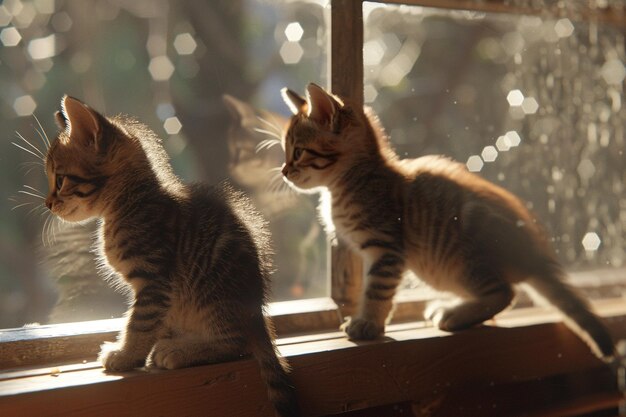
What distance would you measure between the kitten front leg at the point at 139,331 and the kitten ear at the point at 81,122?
1.06 ft

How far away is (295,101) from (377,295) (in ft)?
1.63

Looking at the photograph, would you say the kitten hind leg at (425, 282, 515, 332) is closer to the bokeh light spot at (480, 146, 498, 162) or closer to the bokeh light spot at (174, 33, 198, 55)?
the bokeh light spot at (480, 146, 498, 162)

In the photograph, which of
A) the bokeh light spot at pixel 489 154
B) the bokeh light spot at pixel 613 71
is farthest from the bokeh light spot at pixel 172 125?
the bokeh light spot at pixel 613 71

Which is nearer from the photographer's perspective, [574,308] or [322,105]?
[322,105]

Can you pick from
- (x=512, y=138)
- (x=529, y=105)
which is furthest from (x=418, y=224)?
(x=529, y=105)

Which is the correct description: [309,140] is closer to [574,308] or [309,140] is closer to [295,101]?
[295,101]

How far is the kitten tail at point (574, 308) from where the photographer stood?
6.23ft

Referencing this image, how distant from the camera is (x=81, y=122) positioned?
1490 mm

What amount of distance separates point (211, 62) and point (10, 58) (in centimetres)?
43

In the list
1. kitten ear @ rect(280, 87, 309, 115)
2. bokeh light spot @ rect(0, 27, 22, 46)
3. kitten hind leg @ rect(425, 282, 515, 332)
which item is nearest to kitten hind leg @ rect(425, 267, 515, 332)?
kitten hind leg @ rect(425, 282, 515, 332)

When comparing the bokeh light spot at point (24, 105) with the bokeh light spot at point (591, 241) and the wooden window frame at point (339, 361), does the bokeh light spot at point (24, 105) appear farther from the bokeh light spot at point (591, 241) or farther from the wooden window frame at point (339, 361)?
the bokeh light spot at point (591, 241)

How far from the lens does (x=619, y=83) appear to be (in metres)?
2.53

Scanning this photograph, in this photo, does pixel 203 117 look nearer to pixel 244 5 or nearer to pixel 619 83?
pixel 244 5

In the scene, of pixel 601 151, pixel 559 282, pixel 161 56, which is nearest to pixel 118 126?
pixel 161 56
